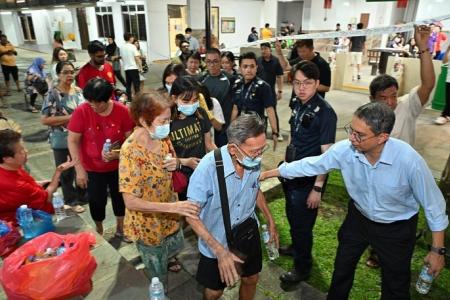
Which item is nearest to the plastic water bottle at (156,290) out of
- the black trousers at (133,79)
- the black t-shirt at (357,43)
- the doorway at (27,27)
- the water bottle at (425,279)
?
the water bottle at (425,279)

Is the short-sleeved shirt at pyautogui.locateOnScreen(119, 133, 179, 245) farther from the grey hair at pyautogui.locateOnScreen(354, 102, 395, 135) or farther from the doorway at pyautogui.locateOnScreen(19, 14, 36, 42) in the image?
the doorway at pyautogui.locateOnScreen(19, 14, 36, 42)

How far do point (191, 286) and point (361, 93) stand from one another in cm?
962

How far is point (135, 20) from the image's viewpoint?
1808cm

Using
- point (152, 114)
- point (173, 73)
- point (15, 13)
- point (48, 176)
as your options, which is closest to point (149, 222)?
point (152, 114)

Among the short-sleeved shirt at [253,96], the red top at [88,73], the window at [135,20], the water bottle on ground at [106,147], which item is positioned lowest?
the water bottle on ground at [106,147]

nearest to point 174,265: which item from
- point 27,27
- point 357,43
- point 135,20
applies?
point 357,43

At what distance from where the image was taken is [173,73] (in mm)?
3871

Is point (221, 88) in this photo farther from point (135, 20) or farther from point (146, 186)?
point (135, 20)

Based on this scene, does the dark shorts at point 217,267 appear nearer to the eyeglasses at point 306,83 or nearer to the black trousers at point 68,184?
the eyeglasses at point 306,83

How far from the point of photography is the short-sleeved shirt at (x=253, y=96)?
168 inches

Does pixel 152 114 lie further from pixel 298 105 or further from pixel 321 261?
pixel 321 261

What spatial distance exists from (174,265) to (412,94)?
9.20ft

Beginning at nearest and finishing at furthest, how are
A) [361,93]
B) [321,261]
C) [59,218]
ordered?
[59,218], [321,261], [361,93]

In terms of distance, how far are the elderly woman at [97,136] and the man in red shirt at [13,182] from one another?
49cm
